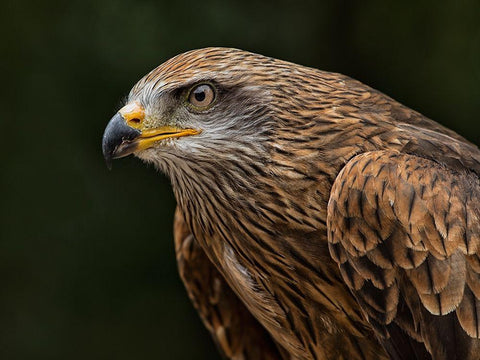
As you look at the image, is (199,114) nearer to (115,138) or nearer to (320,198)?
(115,138)

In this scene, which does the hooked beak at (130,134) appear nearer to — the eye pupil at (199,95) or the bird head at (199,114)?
the bird head at (199,114)

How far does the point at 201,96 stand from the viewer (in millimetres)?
3166

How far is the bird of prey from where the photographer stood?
2.92 metres

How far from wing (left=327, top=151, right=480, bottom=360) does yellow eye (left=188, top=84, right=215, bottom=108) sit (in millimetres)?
572

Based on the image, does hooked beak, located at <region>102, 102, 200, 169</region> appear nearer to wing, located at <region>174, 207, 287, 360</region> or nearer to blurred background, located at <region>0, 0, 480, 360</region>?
wing, located at <region>174, 207, 287, 360</region>

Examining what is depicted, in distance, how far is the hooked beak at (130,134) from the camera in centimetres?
307

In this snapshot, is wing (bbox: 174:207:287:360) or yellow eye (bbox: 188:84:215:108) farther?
wing (bbox: 174:207:287:360)

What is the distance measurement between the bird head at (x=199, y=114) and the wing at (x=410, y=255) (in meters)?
0.42

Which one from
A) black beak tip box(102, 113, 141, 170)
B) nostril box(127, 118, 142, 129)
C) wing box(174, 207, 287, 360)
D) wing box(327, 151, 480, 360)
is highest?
nostril box(127, 118, 142, 129)

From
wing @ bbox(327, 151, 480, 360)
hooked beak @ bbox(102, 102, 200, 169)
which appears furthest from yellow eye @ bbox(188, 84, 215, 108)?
wing @ bbox(327, 151, 480, 360)

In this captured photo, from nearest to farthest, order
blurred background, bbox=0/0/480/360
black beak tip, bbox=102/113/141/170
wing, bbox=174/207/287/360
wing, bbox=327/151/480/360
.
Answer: wing, bbox=327/151/480/360 → black beak tip, bbox=102/113/141/170 → wing, bbox=174/207/287/360 → blurred background, bbox=0/0/480/360

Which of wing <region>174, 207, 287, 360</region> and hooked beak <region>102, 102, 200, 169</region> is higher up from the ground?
hooked beak <region>102, 102, 200, 169</region>

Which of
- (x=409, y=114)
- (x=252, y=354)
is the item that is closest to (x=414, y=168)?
(x=409, y=114)

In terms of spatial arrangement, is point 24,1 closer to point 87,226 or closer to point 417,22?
point 87,226
